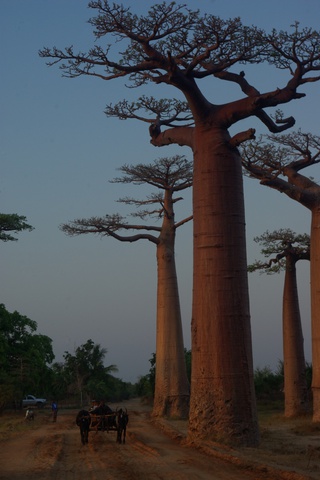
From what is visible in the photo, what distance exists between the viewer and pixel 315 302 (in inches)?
551

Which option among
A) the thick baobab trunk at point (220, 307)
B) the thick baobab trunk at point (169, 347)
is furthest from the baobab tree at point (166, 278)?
the thick baobab trunk at point (220, 307)

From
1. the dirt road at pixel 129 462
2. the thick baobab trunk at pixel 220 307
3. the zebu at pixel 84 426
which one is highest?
the thick baobab trunk at pixel 220 307

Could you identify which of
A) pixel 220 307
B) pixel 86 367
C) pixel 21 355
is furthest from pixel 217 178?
pixel 86 367

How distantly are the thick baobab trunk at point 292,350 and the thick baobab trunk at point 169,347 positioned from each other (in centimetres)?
239

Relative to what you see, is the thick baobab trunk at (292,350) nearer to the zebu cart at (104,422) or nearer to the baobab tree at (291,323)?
the baobab tree at (291,323)

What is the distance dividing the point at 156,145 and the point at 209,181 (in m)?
2.12

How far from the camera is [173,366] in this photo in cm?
1823

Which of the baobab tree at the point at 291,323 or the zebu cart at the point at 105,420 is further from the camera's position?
the baobab tree at the point at 291,323

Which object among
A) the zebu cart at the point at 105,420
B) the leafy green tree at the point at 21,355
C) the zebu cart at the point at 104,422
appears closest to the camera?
the zebu cart at the point at 105,420

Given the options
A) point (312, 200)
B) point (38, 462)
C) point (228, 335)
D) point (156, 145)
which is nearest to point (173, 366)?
point (312, 200)

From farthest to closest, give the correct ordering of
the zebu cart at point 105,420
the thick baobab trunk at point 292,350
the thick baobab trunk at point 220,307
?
the thick baobab trunk at point 292,350 < the zebu cart at point 105,420 < the thick baobab trunk at point 220,307

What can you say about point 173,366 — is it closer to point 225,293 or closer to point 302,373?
point 302,373

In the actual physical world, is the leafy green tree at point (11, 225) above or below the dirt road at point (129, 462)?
above

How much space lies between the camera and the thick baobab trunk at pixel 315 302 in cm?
1394
